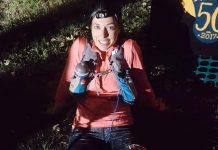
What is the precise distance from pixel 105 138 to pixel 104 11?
1221mm

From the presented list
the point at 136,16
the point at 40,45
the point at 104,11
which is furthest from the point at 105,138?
the point at 136,16

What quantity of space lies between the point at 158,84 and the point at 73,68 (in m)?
1.69

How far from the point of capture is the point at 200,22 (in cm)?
495

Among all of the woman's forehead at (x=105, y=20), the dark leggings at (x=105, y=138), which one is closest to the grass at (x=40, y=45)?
the dark leggings at (x=105, y=138)

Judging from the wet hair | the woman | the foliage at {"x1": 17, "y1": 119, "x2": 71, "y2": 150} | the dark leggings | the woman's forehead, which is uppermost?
the wet hair

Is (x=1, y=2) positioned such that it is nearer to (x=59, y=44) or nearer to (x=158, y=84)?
(x=59, y=44)

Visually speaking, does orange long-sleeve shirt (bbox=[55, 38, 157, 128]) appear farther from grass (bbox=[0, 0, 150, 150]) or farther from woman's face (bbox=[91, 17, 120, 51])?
grass (bbox=[0, 0, 150, 150])

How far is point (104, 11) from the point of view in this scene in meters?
4.02

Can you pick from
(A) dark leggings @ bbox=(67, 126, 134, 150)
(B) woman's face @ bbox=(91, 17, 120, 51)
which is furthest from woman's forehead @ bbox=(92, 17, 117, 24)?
(A) dark leggings @ bbox=(67, 126, 134, 150)

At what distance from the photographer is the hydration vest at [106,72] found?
13.1ft

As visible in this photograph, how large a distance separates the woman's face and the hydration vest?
0.40 ft

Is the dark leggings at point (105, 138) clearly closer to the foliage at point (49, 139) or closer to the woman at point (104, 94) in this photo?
the woman at point (104, 94)

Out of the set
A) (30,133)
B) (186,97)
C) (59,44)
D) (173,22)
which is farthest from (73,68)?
(59,44)

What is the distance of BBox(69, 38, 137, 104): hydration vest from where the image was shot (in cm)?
400
